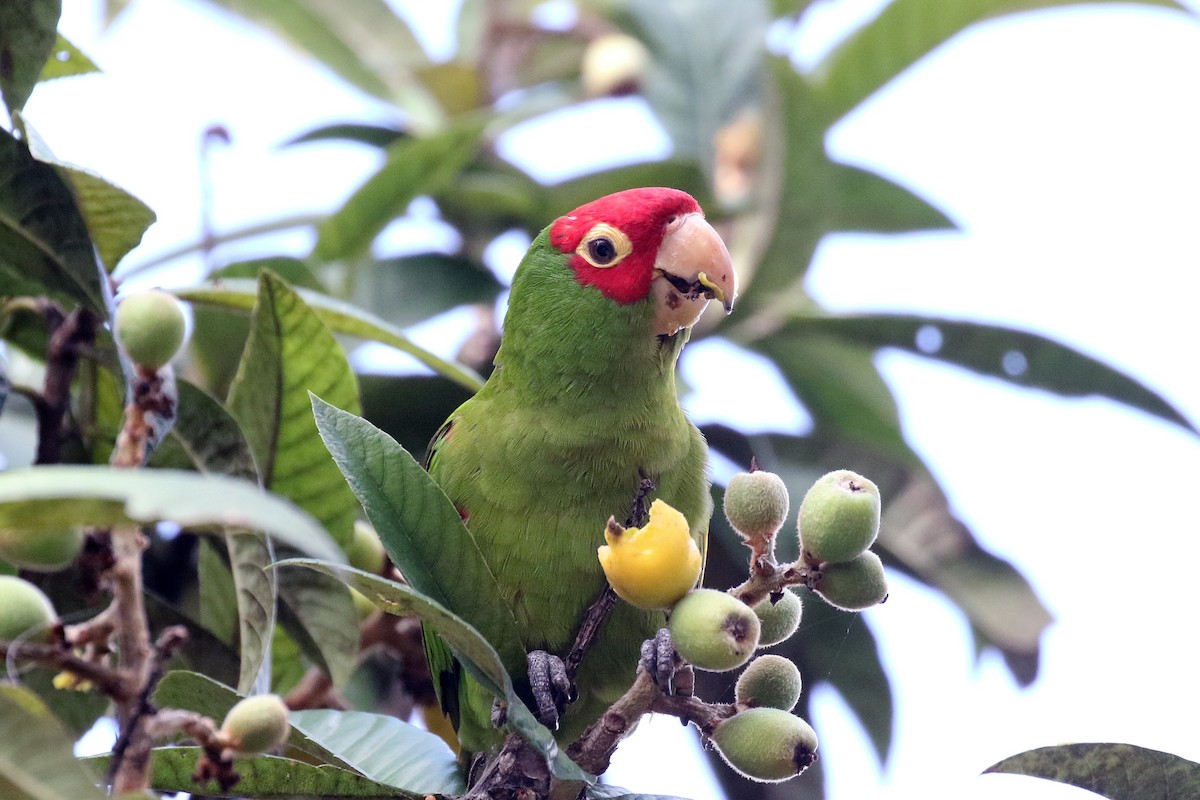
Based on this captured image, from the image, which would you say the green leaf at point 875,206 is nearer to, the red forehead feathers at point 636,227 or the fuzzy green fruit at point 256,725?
the red forehead feathers at point 636,227

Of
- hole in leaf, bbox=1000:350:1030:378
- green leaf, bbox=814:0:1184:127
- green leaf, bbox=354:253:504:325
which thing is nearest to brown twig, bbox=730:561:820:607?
green leaf, bbox=354:253:504:325

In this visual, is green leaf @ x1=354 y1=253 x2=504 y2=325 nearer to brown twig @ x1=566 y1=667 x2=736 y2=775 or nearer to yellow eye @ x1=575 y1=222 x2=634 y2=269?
yellow eye @ x1=575 y1=222 x2=634 y2=269

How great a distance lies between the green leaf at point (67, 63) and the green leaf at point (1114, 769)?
1754 millimetres

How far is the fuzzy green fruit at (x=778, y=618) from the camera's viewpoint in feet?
5.21

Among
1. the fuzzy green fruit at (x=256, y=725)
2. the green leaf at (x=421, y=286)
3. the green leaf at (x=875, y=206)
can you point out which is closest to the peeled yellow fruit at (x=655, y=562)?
the fuzzy green fruit at (x=256, y=725)

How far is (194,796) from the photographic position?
1736 millimetres

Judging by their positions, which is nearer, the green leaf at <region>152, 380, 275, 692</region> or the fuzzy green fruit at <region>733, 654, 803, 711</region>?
the fuzzy green fruit at <region>733, 654, 803, 711</region>

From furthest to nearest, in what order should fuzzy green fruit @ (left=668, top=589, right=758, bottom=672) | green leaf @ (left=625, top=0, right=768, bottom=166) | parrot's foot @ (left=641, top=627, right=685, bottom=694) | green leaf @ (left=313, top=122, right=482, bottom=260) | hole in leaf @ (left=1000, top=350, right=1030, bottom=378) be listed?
green leaf @ (left=625, top=0, right=768, bottom=166) < hole in leaf @ (left=1000, top=350, right=1030, bottom=378) < green leaf @ (left=313, top=122, right=482, bottom=260) < parrot's foot @ (left=641, top=627, right=685, bottom=694) < fuzzy green fruit @ (left=668, top=589, right=758, bottom=672)

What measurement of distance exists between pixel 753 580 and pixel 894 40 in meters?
2.48

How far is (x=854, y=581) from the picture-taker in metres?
1.50

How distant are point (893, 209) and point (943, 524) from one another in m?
1.00

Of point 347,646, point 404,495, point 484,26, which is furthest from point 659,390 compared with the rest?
point 484,26

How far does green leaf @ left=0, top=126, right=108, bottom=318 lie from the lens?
1769mm

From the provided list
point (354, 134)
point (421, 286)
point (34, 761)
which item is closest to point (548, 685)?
point (34, 761)
